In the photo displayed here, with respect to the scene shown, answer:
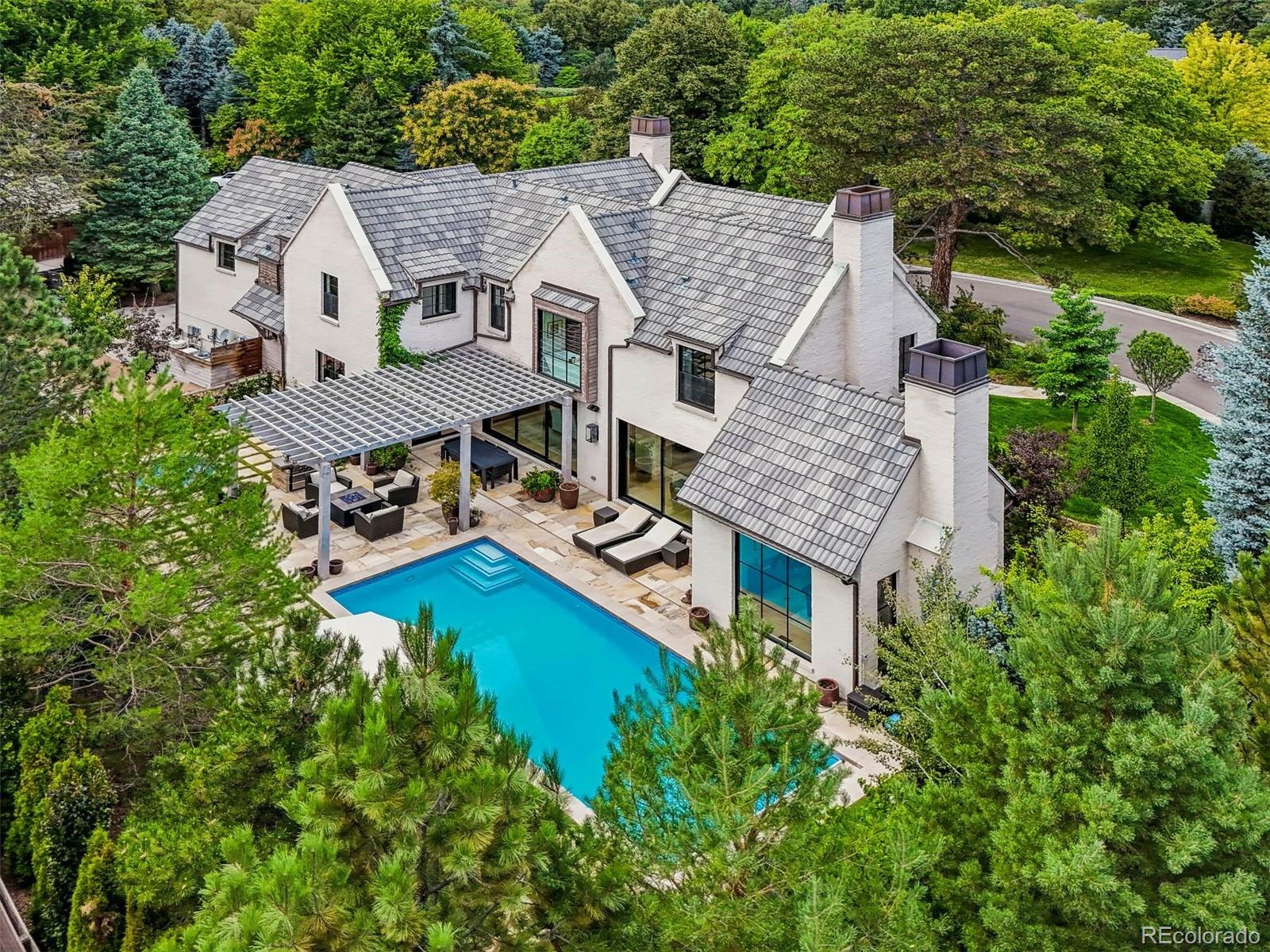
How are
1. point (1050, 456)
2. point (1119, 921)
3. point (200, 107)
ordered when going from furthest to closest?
1. point (200, 107)
2. point (1050, 456)
3. point (1119, 921)

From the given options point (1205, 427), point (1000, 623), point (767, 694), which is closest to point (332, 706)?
point (767, 694)

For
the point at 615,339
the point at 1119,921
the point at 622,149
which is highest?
the point at 622,149

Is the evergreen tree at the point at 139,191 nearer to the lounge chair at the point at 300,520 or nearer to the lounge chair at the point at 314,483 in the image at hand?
the lounge chair at the point at 314,483

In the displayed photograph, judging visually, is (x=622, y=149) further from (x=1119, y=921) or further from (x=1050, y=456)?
(x=1119, y=921)

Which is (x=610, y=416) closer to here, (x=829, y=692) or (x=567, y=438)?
(x=567, y=438)

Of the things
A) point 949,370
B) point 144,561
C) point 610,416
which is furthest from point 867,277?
point 144,561

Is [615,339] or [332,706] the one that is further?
[615,339]

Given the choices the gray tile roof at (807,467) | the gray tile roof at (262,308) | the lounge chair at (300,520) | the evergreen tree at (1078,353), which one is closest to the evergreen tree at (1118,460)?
the gray tile roof at (807,467)
